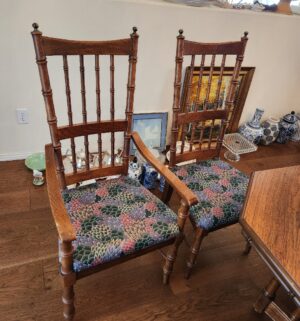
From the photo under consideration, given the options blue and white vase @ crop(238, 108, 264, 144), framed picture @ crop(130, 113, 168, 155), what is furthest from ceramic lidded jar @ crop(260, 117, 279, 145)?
framed picture @ crop(130, 113, 168, 155)

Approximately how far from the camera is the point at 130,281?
137 cm

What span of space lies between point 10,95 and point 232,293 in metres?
1.82

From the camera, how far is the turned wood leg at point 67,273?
859 mm

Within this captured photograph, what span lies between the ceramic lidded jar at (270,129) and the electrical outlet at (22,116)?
2186 mm

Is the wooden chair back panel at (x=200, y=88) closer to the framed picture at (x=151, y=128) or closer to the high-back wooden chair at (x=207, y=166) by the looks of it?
the high-back wooden chair at (x=207, y=166)

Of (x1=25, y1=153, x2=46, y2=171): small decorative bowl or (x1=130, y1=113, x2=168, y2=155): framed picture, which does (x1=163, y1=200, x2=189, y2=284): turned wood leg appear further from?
(x1=25, y1=153, x2=46, y2=171): small decorative bowl

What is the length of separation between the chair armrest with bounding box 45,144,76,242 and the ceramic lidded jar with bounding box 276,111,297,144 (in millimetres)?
2461

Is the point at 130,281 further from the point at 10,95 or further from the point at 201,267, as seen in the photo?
the point at 10,95

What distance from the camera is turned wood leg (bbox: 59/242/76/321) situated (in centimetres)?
86

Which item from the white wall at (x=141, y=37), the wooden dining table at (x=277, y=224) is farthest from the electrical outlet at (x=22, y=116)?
the wooden dining table at (x=277, y=224)

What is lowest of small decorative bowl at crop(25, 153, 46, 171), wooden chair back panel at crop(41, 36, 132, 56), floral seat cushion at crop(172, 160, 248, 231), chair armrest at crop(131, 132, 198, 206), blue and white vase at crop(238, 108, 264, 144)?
small decorative bowl at crop(25, 153, 46, 171)

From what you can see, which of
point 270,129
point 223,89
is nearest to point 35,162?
point 223,89

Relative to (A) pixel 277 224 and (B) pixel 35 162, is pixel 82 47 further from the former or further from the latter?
(B) pixel 35 162

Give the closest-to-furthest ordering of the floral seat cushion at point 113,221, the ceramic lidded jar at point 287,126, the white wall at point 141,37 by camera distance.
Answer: the floral seat cushion at point 113,221, the white wall at point 141,37, the ceramic lidded jar at point 287,126
